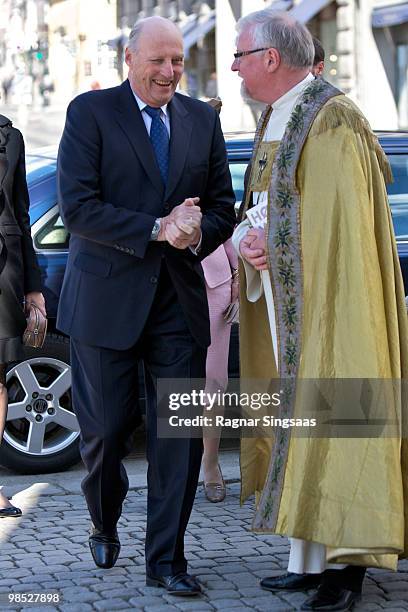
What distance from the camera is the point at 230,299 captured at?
6.74 metres

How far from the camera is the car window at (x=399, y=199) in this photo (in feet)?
Result: 25.4

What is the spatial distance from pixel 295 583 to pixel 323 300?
3.47 feet

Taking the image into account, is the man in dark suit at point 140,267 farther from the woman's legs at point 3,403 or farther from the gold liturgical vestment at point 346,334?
the woman's legs at point 3,403

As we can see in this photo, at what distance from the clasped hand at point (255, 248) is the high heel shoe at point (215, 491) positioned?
6.22 ft

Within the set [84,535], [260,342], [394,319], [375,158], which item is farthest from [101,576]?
[375,158]

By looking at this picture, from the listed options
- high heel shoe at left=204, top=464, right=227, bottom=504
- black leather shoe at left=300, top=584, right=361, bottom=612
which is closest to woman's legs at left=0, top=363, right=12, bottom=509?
high heel shoe at left=204, top=464, right=227, bottom=504

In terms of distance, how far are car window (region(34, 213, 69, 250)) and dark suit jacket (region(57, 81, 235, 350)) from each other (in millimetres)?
2088

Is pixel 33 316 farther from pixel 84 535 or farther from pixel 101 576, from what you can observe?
pixel 101 576

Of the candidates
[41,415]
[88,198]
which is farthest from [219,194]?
[41,415]

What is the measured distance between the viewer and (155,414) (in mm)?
5199

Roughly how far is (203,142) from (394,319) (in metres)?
1.02

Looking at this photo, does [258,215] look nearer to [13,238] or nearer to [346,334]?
[346,334]

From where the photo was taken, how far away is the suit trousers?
5156 mm

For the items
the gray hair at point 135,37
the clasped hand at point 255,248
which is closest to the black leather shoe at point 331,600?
the clasped hand at point 255,248
